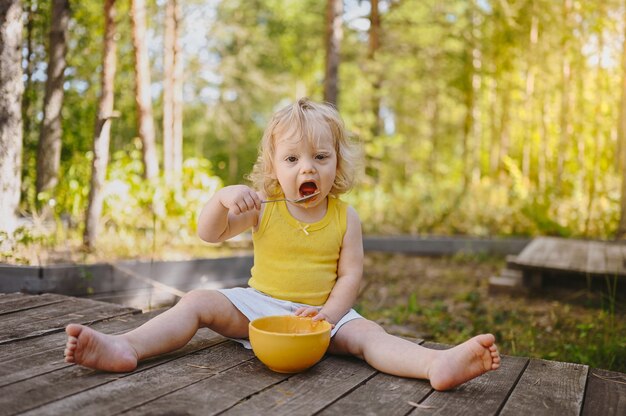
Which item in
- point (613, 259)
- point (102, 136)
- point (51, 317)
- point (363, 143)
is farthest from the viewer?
point (363, 143)

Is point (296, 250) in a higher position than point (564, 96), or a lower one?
lower

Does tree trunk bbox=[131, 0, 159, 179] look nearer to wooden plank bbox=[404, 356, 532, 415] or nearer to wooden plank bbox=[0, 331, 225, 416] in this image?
wooden plank bbox=[0, 331, 225, 416]

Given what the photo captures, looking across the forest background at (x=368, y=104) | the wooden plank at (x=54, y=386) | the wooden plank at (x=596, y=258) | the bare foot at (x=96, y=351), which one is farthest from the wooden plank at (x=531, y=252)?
the bare foot at (x=96, y=351)

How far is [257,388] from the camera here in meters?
1.63

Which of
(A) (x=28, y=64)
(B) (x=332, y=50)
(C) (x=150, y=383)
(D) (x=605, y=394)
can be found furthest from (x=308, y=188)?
(B) (x=332, y=50)

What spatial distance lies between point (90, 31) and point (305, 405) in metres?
6.16

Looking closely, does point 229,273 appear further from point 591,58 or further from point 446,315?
point 591,58

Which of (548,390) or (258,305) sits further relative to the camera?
A: (258,305)

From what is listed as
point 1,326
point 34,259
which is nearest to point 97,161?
point 34,259

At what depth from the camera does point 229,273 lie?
446cm

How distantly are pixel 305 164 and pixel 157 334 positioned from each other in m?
0.73

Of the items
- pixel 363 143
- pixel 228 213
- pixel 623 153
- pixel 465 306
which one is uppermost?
pixel 363 143

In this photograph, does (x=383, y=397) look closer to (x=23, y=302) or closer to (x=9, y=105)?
(x=23, y=302)

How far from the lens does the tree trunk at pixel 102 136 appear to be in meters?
4.33
